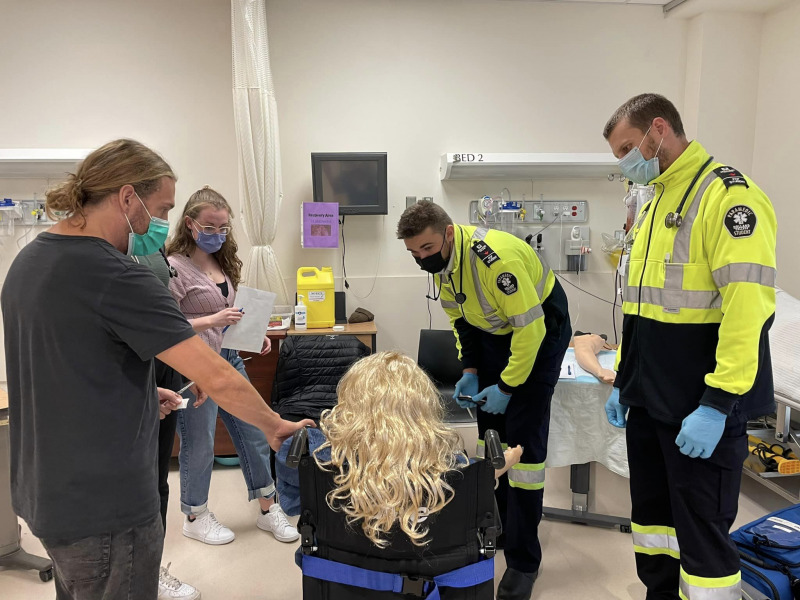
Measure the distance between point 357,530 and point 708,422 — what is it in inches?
35.7

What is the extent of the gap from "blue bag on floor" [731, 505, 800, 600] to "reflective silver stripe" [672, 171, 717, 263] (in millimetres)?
1100

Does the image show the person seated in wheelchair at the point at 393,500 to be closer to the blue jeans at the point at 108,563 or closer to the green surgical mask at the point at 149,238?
the blue jeans at the point at 108,563

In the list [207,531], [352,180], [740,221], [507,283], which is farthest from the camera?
[352,180]

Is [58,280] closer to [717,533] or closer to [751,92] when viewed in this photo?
[717,533]

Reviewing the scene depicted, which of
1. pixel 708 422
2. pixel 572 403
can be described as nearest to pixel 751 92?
pixel 572 403

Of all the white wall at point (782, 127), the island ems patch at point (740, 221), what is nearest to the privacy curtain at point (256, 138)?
the island ems patch at point (740, 221)

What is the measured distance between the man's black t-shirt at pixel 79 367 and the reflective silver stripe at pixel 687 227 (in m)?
1.26

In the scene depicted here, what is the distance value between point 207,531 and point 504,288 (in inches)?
69.7

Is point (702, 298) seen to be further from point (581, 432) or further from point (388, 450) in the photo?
point (581, 432)

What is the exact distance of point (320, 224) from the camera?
3670 millimetres

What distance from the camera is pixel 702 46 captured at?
12.6 feet

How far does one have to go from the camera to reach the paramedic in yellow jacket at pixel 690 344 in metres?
1.33

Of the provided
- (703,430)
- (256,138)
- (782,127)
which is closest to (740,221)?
(703,430)

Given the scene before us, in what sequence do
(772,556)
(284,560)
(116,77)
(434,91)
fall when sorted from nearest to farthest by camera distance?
(772,556), (284,560), (116,77), (434,91)
